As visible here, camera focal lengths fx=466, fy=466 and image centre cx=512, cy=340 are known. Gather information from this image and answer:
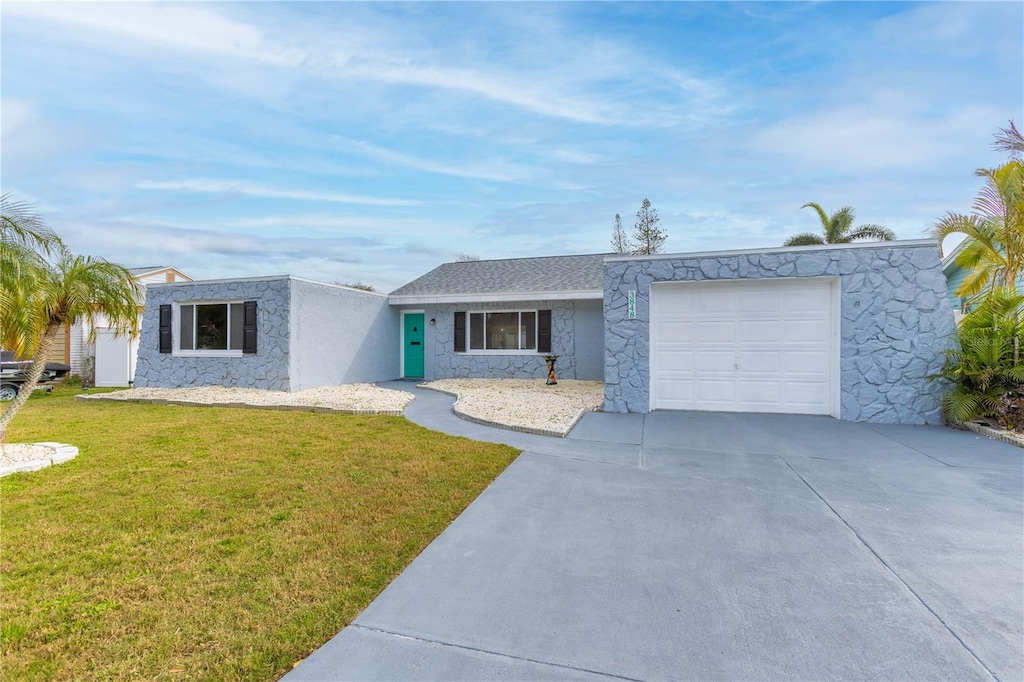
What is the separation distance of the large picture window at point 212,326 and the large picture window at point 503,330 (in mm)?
6341

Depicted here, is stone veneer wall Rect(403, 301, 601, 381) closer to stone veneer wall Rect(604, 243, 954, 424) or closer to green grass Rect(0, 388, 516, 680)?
stone veneer wall Rect(604, 243, 954, 424)

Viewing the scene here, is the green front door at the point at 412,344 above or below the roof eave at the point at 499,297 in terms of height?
below

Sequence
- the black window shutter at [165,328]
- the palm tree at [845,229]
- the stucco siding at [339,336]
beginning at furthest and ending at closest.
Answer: the palm tree at [845,229] → the black window shutter at [165,328] → the stucco siding at [339,336]

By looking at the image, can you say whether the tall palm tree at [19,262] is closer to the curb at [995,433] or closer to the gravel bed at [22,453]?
the gravel bed at [22,453]

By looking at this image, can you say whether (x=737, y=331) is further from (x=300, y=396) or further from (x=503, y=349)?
(x=300, y=396)

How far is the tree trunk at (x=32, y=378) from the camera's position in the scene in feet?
18.3

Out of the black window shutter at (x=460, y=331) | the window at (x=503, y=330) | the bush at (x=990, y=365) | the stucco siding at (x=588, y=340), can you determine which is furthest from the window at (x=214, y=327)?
the bush at (x=990, y=365)

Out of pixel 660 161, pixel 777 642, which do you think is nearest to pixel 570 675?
pixel 777 642

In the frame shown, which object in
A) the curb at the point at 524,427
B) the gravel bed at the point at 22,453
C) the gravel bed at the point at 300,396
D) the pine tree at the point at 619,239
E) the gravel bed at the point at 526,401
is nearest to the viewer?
the gravel bed at the point at 22,453

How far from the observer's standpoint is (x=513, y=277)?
15.1 metres

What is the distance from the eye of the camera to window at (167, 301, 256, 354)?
39.0 feet

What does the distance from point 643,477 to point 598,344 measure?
28.9ft

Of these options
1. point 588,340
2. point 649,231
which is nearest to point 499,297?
point 588,340

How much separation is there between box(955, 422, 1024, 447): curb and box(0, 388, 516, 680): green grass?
6915 mm
